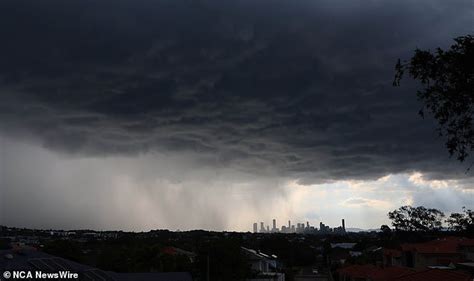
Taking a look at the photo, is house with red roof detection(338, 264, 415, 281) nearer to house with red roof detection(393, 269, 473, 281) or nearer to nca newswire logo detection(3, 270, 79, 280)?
house with red roof detection(393, 269, 473, 281)

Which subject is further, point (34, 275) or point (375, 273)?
point (375, 273)

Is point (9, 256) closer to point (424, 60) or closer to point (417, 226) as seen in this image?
point (424, 60)

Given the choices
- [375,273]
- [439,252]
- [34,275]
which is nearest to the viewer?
[34,275]

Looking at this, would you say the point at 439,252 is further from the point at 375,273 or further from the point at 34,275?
the point at 34,275

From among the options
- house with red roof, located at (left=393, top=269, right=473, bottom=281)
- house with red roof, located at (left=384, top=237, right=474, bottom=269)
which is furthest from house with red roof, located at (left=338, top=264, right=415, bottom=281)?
house with red roof, located at (left=384, top=237, right=474, bottom=269)

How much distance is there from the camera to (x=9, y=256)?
35.5 meters

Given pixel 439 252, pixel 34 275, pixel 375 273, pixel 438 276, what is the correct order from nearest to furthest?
pixel 34 275
pixel 438 276
pixel 375 273
pixel 439 252

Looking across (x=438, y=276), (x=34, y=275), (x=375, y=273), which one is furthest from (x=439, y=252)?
(x=34, y=275)

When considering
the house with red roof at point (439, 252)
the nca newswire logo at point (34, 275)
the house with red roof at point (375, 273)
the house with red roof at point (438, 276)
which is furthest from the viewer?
the house with red roof at point (439, 252)

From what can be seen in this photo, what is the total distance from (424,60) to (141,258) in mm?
60222

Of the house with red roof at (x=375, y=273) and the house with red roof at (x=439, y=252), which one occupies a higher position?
the house with red roof at (x=439, y=252)

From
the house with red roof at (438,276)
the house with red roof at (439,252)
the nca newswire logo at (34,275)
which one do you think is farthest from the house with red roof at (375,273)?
the nca newswire logo at (34,275)

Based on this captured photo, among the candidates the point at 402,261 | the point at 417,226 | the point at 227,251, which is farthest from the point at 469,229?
the point at 227,251

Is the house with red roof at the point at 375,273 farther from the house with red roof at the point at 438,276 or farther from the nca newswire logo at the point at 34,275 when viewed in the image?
the nca newswire logo at the point at 34,275
